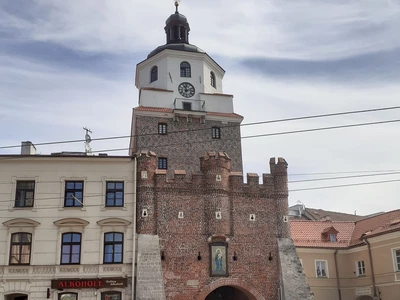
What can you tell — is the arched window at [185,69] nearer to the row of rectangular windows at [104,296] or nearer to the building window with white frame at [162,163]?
the building window with white frame at [162,163]

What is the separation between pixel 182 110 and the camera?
126 ft

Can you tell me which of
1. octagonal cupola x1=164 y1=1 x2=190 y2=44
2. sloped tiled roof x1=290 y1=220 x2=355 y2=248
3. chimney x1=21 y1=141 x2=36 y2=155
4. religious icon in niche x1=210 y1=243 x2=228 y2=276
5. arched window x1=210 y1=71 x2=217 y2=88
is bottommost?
religious icon in niche x1=210 y1=243 x2=228 y2=276

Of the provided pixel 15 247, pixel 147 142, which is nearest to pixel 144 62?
pixel 147 142

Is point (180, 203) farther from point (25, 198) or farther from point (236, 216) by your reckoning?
point (25, 198)

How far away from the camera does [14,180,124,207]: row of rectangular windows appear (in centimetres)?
2816

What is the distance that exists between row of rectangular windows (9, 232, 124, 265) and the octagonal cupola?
20467 mm

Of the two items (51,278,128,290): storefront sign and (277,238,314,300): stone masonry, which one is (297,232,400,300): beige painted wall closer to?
(277,238,314,300): stone masonry

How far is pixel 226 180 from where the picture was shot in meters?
30.4

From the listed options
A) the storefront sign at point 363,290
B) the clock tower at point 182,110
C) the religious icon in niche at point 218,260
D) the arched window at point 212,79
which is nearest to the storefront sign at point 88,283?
the religious icon in niche at point 218,260

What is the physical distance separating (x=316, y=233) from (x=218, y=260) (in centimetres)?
1326

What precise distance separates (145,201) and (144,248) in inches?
104

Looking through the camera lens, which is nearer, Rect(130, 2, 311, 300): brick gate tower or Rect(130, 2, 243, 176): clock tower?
Rect(130, 2, 311, 300): brick gate tower

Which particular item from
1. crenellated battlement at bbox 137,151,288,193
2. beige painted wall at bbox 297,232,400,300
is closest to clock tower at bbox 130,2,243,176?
crenellated battlement at bbox 137,151,288,193

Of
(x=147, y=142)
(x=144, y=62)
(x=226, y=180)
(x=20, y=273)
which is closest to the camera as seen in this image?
(x=20, y=273)
